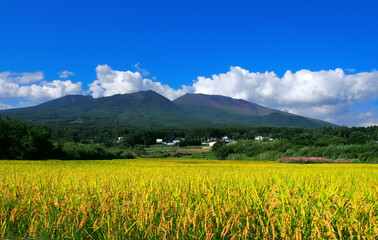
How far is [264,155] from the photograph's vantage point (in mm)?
58156

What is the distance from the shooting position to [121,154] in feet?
202

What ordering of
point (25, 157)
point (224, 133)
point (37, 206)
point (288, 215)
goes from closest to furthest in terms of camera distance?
point (288, 215), point (37, 206), point (25, 157), point (224, 133)

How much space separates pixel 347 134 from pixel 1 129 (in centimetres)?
14063

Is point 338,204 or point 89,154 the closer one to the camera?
point 338,204

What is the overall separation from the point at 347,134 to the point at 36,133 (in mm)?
136346

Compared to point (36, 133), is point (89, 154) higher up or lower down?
lower down

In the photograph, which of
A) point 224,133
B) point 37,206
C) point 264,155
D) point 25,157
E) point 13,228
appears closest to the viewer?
point 13,228

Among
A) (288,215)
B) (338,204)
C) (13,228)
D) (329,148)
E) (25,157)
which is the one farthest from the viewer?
(329,148)

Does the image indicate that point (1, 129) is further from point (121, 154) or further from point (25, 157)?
point (121, 154)

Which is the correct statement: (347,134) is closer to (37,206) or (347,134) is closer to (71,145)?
(71,145)

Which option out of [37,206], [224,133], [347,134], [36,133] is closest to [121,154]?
[36,133]

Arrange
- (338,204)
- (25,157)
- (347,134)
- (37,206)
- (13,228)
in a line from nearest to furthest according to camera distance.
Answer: (338,204)
(13,228)
(37,206)
(25,157)
(347,134)

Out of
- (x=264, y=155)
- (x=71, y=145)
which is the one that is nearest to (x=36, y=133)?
(x=71, y=145)

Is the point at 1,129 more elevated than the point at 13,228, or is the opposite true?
the point at 1,129
